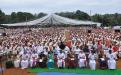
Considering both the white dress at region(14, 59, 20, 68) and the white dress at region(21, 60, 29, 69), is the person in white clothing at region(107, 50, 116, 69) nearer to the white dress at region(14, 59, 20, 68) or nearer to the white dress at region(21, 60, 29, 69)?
the white dress at region(21, 60, 29, 69)

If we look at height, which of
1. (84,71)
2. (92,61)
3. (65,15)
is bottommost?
(84,71)

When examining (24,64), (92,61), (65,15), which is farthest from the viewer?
(65,15)

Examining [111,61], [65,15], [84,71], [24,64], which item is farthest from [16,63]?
[65,15]

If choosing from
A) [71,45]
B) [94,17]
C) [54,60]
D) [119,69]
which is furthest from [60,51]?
[94,17]

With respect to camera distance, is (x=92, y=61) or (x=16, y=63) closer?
(x=92, y=61)

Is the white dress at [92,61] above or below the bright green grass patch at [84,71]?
above

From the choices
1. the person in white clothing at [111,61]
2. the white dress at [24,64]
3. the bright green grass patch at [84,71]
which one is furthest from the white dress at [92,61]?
the white dress at [24,64]

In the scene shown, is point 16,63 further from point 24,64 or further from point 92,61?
point 92,61

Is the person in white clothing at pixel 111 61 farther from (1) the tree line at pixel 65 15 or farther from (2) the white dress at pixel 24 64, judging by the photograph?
(1) the tree line at pixel 65 15

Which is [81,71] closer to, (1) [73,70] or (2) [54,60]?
(1) [73,70]

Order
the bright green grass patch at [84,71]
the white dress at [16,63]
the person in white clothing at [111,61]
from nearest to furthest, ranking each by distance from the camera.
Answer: the bright green grass patch at [84,71], the person in white clothing at [111,61], the white dress at [16,63]

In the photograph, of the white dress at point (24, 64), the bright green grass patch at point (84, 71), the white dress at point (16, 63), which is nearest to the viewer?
the bright green grass patch at point (84, 71)

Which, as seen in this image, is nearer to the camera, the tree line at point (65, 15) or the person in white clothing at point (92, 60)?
A: the person in white clothing at point (92, 60)

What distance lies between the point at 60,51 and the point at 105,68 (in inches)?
123
